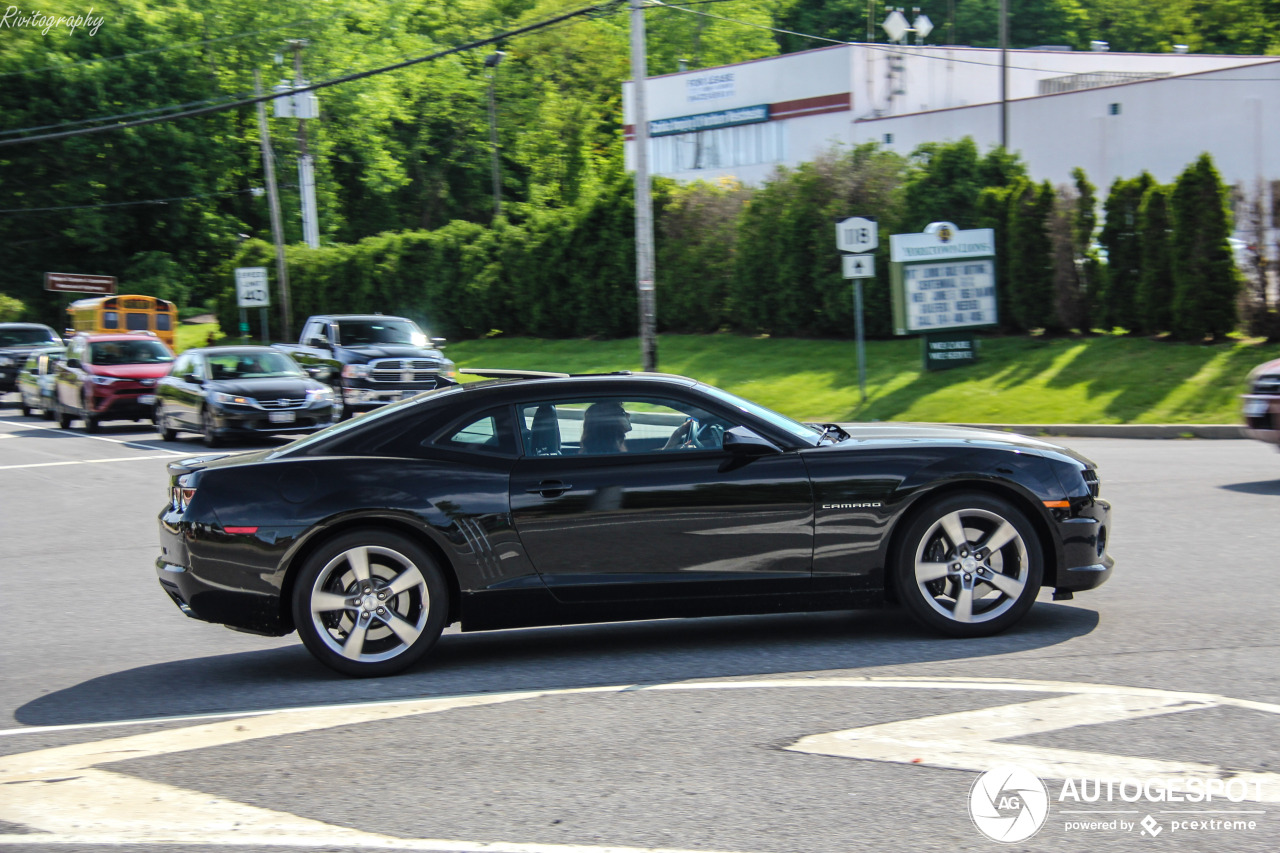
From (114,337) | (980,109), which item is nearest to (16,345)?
(114,337)

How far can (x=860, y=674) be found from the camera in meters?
5.84

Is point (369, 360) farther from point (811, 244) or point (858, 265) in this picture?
point (811, 244)

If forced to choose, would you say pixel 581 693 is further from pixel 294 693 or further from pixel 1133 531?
pixel 1133 531

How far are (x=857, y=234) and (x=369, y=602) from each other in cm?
1661

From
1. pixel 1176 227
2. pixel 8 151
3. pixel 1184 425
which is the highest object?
pixel 8 151

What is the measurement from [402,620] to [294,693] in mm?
590

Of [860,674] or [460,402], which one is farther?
[460,402]

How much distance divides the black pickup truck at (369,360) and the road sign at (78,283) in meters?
30.2

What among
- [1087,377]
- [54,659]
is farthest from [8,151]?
[54,659]

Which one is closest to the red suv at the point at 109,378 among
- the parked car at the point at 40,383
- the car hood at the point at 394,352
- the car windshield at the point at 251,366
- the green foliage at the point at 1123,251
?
the parked car at the point at 40,383

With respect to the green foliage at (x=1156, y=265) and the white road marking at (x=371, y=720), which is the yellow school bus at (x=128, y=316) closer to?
the green foliage at (x=1156, y=265)

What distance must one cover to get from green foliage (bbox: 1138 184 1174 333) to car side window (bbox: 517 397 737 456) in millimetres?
19138

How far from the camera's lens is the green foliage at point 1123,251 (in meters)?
23.9

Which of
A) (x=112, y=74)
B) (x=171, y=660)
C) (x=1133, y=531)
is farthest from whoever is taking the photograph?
(x=112, y=74)
